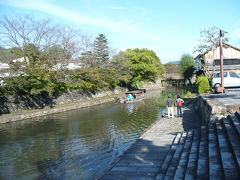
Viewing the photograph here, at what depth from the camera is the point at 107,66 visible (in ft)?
112

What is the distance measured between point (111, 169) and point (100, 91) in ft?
96.0

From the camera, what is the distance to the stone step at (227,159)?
4598mm

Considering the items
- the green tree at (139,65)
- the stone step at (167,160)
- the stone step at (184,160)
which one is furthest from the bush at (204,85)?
the green tree at (139,65)

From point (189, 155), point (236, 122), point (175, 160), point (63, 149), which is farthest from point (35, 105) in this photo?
point (236, 122)

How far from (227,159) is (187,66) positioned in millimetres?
52051

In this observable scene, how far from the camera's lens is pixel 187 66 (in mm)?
54344

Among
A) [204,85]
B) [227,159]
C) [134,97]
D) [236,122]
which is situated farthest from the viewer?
[134,97]

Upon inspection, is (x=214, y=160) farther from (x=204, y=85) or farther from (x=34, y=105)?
(x=34, y=105)

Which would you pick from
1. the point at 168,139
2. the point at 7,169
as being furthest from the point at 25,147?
the point at 168,139

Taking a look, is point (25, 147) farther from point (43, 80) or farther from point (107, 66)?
point (107, 66)

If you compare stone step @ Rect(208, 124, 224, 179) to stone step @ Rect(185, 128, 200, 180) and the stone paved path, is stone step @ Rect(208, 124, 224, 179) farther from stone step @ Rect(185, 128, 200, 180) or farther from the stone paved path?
the stone paved path

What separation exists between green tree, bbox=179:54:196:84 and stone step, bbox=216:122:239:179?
155ft

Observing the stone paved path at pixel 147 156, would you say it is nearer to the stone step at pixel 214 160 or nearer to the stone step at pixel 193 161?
the stone step at pixel 193 161

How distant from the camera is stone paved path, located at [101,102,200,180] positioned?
6.36m
